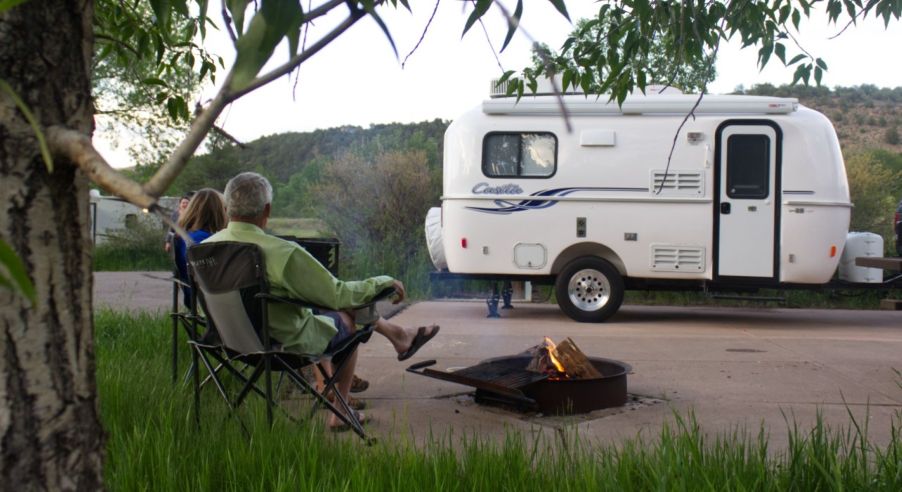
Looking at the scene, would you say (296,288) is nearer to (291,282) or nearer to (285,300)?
(291,282)

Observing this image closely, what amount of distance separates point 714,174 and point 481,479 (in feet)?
25.4

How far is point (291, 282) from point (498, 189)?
20.8ft

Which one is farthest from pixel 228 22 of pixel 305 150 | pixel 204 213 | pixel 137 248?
pixel 305 150

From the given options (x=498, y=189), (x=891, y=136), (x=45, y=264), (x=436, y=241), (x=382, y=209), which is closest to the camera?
(x=45, y=264)

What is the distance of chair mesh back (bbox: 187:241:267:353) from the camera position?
3820mm

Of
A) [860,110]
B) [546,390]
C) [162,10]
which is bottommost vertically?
[546,390]

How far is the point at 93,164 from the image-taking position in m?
1.34

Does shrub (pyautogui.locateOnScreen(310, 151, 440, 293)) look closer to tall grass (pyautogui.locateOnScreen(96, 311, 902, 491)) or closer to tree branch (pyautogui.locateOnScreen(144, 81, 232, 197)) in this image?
tall grass (pyautogui.locateOnScreen(96, 311, 902, 491))

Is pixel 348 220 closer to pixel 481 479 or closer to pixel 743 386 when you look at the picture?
pixel 743 386

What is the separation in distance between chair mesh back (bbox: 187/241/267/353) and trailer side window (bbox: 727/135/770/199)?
7185 mm

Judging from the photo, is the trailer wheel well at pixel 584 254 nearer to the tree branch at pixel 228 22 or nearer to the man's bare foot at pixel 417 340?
the man's bare foot at pixel 417 340

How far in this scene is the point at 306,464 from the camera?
300cm

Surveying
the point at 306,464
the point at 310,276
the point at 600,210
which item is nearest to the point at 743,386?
the point at 310,276

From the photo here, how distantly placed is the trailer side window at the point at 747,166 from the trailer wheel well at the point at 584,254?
143 centimetres
